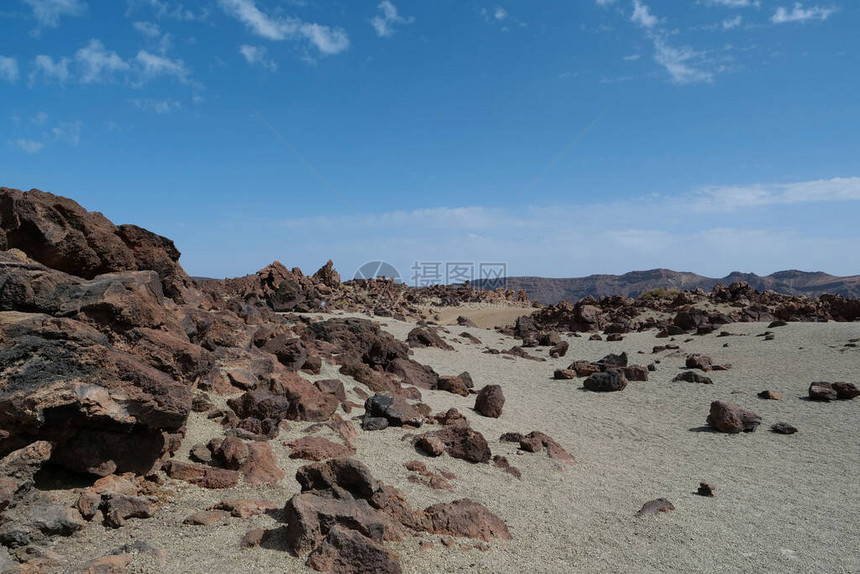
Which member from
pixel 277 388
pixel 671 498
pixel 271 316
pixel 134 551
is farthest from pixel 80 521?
pixel 271 316

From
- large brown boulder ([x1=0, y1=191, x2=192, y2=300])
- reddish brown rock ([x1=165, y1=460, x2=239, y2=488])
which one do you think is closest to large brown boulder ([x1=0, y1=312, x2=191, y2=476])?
reddish brown rock ([x1=165, y1=460, x2=239, y2=488])

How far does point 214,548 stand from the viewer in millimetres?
3629

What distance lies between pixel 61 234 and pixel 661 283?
11468 cm

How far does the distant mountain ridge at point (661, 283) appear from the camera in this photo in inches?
3671

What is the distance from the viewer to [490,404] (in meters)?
9.47

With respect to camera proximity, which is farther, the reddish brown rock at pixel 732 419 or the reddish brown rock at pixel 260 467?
the reddish brown rock at pixel 732 419

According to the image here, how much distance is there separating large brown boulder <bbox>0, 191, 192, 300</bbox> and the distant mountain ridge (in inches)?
3417

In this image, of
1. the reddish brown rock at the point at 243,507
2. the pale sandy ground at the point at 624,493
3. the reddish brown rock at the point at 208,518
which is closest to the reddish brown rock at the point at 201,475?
the pale sandy ground at the point at 624,493

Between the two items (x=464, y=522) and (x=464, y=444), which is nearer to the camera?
(x=464, y=522)

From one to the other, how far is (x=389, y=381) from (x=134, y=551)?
6.53 m

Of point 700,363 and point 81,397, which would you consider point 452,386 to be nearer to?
point 81,397

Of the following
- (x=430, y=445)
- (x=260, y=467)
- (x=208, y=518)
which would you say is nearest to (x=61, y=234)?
(x=260, y=467)

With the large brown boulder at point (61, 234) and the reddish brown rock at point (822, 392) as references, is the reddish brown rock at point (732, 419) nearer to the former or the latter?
the reddish brown rock at point (822, 392)

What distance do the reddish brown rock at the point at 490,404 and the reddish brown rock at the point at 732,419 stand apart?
13.1 ft
